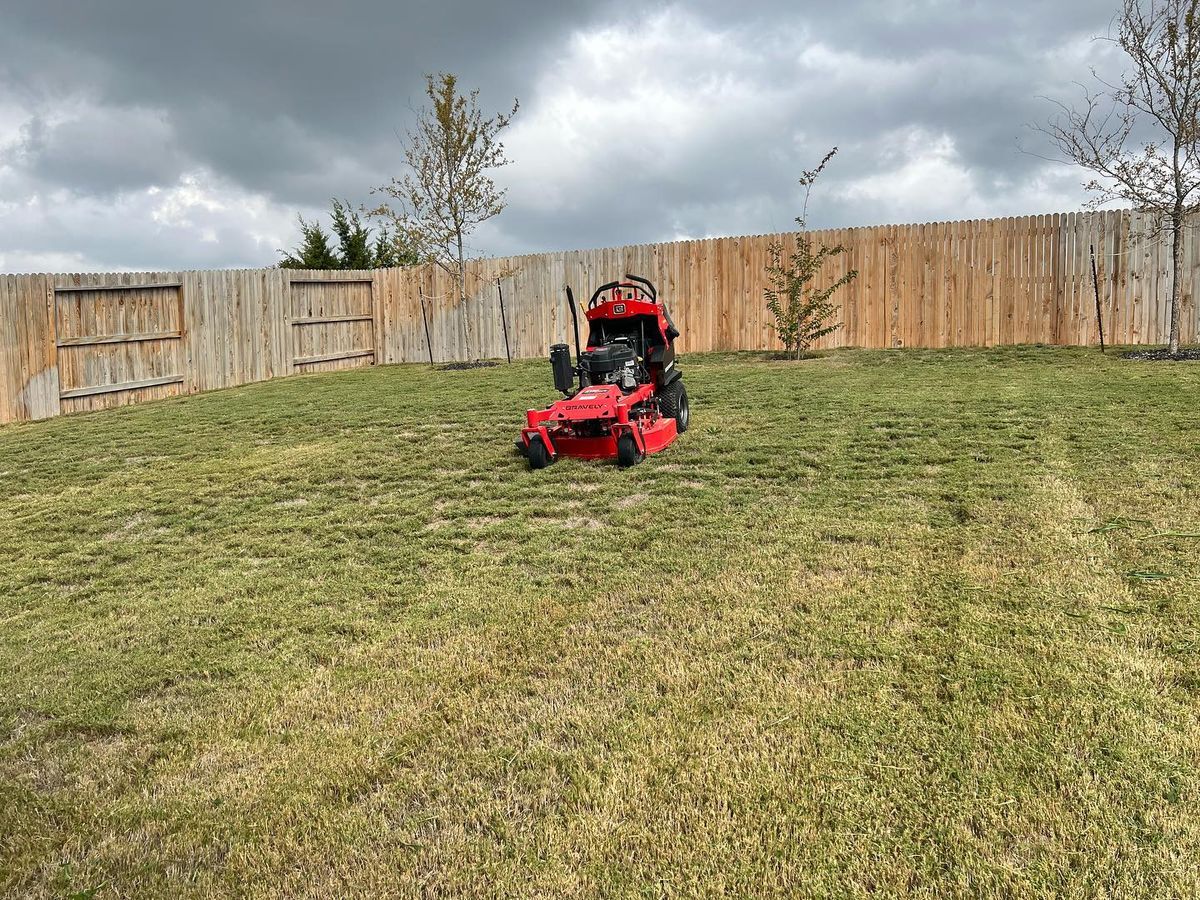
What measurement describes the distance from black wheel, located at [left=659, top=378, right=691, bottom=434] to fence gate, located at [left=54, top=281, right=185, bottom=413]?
934 cm

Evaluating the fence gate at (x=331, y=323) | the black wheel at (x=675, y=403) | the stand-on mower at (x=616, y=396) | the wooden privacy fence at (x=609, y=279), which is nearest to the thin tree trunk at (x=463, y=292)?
the wooden privacy fence at (x=609, y=279)

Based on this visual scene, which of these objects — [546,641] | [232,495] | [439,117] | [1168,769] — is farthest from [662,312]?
[439,117]

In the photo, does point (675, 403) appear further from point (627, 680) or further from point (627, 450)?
point (627, 680)

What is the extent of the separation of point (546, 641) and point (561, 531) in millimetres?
1582

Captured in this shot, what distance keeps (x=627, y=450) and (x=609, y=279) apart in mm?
10444

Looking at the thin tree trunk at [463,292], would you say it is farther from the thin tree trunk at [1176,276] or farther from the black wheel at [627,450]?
the thin tree trunk at [1176,276]

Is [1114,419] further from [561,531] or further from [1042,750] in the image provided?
[1042,750]

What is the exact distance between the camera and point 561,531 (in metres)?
4.81

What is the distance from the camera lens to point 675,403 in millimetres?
7398

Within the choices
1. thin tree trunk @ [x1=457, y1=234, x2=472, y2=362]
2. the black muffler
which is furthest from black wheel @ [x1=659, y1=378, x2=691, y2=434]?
thin tree trunk @ [x1=457, y1=234, x2=472, y2=362]

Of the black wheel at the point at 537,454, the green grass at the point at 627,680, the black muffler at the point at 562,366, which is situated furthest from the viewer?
the black muffler at the point at 562,366

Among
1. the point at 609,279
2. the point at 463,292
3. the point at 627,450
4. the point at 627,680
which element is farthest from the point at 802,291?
the point at 627,680

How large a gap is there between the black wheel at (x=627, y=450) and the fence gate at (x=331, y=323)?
37.7 feet

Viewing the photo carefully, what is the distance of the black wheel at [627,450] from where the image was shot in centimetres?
628
